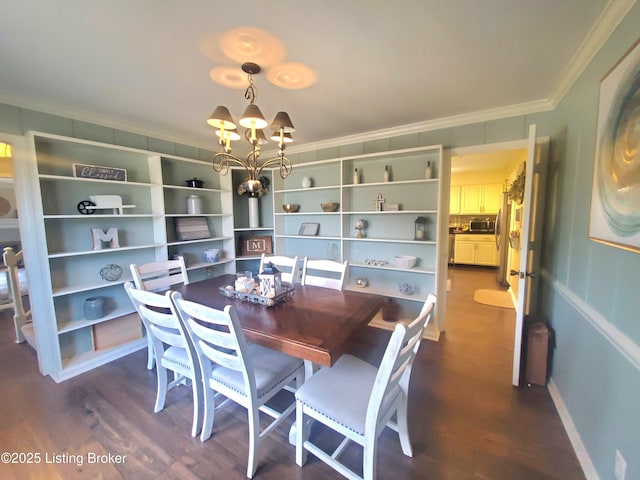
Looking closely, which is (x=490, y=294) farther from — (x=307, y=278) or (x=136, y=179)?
(x=136, y=179)

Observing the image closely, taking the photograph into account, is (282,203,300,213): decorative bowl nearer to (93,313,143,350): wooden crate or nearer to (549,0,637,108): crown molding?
(93,313,143,350): wooden crate

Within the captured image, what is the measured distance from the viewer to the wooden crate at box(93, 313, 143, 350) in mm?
2613

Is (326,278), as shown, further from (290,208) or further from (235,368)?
(290,208)

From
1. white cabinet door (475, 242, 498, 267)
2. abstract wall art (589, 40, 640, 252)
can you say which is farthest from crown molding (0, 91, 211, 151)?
white cabinet door (475, 242, 498, 267)

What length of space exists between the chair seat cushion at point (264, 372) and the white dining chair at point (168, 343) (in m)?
0.20

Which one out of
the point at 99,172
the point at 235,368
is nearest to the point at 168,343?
the point at 235,368

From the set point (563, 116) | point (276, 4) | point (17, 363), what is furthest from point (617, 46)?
point (17, 363)

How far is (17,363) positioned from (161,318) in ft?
7.58

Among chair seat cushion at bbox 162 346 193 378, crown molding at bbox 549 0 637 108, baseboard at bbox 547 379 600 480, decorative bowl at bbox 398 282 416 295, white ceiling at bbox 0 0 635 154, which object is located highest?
white ceiling at bbox 0 0 635 154

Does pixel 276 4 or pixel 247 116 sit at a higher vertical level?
pixel 276 4

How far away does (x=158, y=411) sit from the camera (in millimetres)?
1910

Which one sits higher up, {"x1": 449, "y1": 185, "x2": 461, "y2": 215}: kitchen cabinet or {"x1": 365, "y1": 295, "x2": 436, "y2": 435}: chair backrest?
{"x1": 449, "y1": 185, "x2": 461, "y2": 215}: kitchen cabinet

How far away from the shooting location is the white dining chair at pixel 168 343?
1550 mm

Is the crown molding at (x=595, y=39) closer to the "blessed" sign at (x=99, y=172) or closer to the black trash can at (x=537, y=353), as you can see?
the black trash can at (x=537, y=353)
